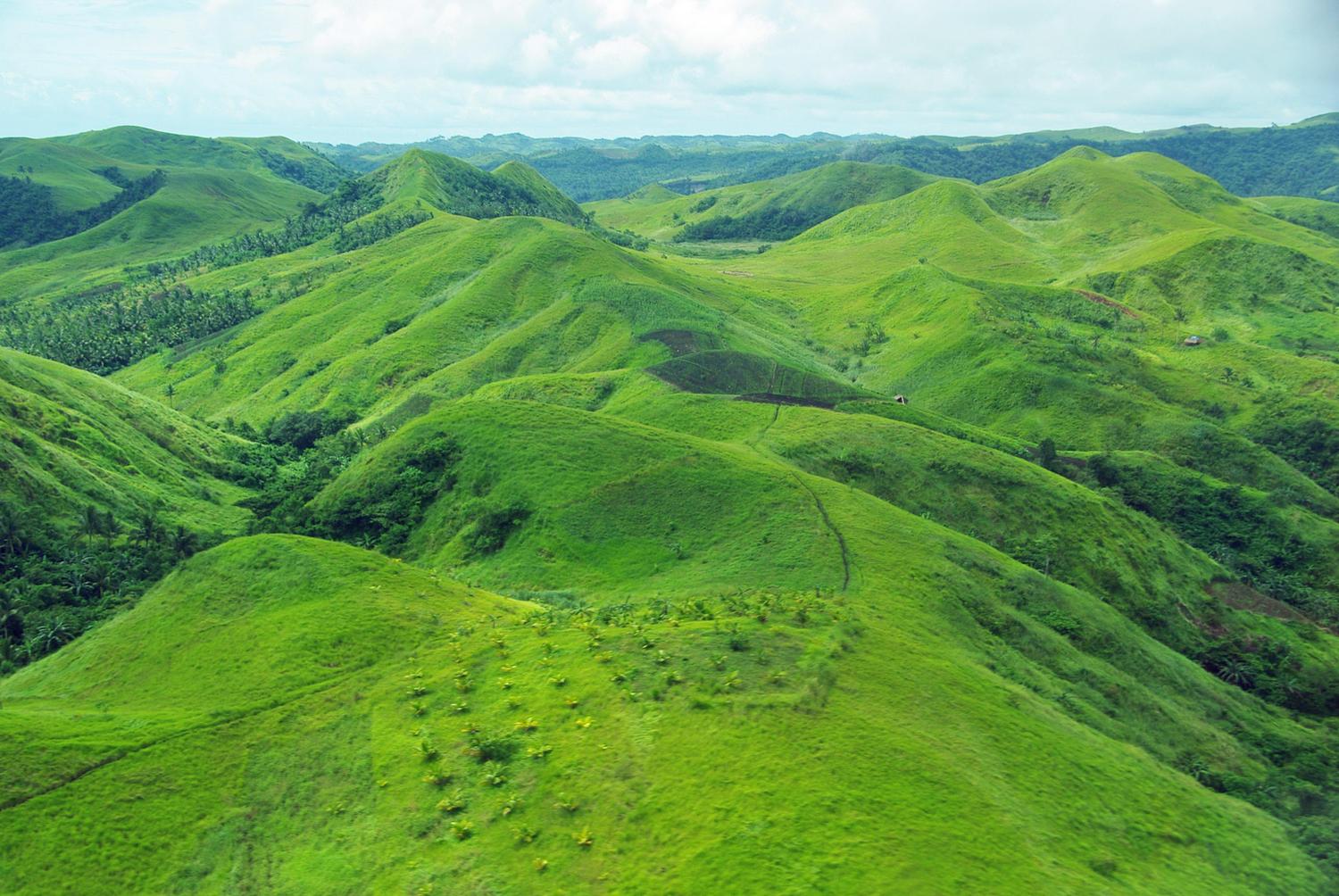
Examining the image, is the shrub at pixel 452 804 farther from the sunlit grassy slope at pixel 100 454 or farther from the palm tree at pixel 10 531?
the sunlit grassy slope at pixel 100 454

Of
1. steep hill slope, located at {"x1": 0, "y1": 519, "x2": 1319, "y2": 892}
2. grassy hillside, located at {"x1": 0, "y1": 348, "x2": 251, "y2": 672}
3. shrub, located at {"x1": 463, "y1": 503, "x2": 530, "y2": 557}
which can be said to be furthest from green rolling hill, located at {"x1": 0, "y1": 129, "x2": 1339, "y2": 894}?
grassy hillside, located at {"x1": 0, "y1": 348, "x2": 251, "y2": 672}

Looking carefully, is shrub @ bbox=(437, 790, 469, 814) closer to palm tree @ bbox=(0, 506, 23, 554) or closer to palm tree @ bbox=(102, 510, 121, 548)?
palm tree @ bbox=(102, 510, 121, 548)

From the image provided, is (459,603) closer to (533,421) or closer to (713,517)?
(713,517)

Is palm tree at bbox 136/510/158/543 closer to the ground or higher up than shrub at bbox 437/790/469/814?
closer to the ground

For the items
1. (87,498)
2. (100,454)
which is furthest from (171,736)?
(100,454)

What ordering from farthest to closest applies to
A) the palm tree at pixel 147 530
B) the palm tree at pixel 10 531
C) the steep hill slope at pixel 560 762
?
the palm tree at pixel 147 530, the palm tree at pixel 10 531, the steep hill slope at pixel 560 762

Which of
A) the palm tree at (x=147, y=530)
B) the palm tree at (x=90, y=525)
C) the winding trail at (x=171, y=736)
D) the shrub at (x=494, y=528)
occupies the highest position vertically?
the winding trail at (x=171, y=736)

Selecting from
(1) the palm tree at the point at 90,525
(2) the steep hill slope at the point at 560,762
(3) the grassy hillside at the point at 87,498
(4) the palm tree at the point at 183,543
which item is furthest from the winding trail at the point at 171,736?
(1) the palm tree at the point at 90,525

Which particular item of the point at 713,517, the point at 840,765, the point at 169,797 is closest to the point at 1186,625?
the point at 713,517
